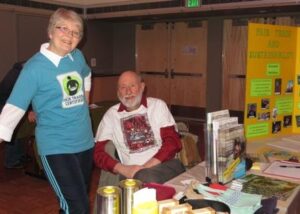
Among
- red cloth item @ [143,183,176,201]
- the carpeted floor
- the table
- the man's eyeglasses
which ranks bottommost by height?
the carpeted floor

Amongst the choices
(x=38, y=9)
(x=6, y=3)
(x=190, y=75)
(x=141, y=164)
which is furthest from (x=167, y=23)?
(x=141, y=164)

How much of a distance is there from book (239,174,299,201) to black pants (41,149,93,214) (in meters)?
0.77

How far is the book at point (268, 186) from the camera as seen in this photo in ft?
4.49

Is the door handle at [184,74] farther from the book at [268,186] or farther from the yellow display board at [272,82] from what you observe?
the book at [268,186]

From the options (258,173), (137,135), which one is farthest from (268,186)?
(137,135)

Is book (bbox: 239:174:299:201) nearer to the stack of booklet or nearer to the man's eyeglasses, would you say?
the stack of booklet

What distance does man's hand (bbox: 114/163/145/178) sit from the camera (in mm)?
1956

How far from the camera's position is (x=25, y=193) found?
3.38 meters

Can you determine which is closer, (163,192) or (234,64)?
(163,192)

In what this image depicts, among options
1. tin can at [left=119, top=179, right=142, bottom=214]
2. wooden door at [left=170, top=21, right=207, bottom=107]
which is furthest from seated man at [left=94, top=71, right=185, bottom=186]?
wooden door at [left=170, top=21, right=207, bottom=107]

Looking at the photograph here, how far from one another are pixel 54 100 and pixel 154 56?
5593 mm

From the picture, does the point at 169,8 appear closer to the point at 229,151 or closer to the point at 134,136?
the point at 134,136

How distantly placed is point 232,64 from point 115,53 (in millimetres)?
2649

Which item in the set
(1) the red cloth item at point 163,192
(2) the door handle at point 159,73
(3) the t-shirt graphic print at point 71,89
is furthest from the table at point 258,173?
(2) the door handle at point 159,73
